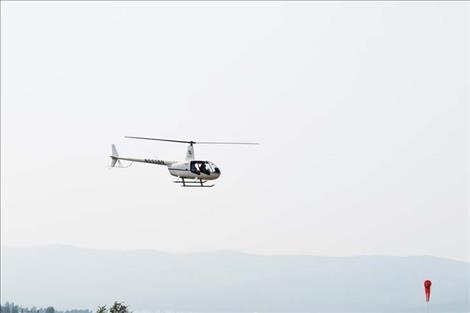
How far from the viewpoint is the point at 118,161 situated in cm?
13112

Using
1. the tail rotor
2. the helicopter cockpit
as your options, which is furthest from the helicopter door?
the tail rotor

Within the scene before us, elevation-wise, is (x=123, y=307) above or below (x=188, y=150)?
below

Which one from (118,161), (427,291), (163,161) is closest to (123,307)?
(118,161)

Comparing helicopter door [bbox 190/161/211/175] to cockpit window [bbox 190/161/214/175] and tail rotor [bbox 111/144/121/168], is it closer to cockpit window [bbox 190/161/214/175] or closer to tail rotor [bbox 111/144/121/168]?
cockpit window [bbox 190/161/214/175]

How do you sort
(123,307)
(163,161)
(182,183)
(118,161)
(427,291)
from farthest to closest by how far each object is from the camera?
(123,307)
(118,161)
(163,161)
(182,183)
(427,291)

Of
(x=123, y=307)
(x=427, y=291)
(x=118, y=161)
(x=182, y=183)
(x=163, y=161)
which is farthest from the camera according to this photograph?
(x=123, y=307)

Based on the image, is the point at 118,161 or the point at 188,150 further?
the point at 118,161

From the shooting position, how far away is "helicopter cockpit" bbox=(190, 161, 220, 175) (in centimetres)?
11000

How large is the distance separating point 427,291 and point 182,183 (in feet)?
146

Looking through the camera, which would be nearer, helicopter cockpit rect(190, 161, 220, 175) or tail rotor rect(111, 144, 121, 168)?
helicopter cockpit rect(190, 161, 220, 175)

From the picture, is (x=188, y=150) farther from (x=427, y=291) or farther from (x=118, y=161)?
(x=427, y=291)

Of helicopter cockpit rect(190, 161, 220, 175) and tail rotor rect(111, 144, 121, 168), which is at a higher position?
tail rotor rect(111, 144, 121, 168)

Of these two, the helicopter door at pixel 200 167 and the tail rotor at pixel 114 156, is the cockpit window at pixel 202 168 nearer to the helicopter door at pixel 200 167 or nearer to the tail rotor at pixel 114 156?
the helicopter door at pixel 200 167

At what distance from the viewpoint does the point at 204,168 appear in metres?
110
